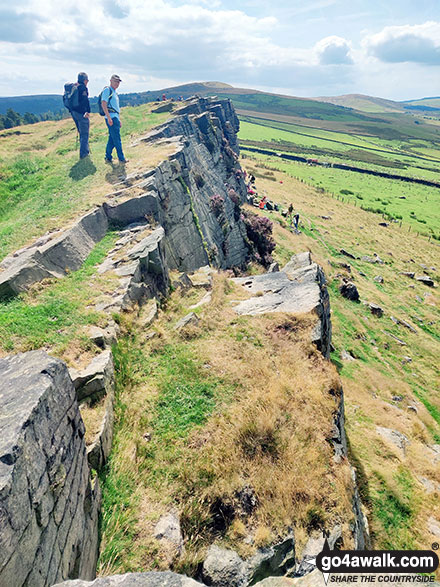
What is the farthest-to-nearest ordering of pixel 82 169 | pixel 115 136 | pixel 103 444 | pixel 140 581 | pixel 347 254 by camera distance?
pixel 347 254 < pixel 82 169 < pixel 115 136 < pixel 103 444 < pixel 140 581

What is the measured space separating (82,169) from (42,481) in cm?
2117

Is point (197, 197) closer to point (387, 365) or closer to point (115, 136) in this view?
point (115, 136)

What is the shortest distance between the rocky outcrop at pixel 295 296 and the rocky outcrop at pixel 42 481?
8949 mm

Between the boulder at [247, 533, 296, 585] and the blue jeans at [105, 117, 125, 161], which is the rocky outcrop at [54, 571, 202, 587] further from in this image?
the blue jeans at [105, 117, 125, 161]

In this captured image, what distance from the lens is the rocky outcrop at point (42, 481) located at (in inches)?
158

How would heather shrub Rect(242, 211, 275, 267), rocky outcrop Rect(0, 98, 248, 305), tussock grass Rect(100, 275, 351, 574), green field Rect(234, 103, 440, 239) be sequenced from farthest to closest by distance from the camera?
green field Rect(234, 103, 440, 239), heather shrub Rect(242, 211, 275, 267), rocky outcrop Rect(0, 98, 248, 305), tussock grass Rect(100, 275, 351, 574)

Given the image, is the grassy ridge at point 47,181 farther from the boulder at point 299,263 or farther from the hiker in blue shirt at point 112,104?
the boulder at point 299,263

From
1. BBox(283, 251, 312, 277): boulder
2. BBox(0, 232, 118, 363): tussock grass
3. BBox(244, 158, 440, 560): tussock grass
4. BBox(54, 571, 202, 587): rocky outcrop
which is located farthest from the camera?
BBox(283, 251, 312, 277): boulder

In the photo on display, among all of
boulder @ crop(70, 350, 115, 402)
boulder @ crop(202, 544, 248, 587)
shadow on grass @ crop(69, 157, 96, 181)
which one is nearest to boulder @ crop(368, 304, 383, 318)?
shadow on grass @ crop(69, 157, 96, 181)

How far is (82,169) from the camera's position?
850 inches

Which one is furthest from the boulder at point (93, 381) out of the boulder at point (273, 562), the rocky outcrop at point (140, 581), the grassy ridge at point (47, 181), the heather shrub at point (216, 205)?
the heather shrub at point (216, 205)

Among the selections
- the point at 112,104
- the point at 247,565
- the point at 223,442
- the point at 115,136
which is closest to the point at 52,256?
the point at 223,442

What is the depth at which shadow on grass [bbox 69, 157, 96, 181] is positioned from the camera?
2064cm

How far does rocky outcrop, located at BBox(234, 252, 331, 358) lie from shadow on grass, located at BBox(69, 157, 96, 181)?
1188 centimetres
